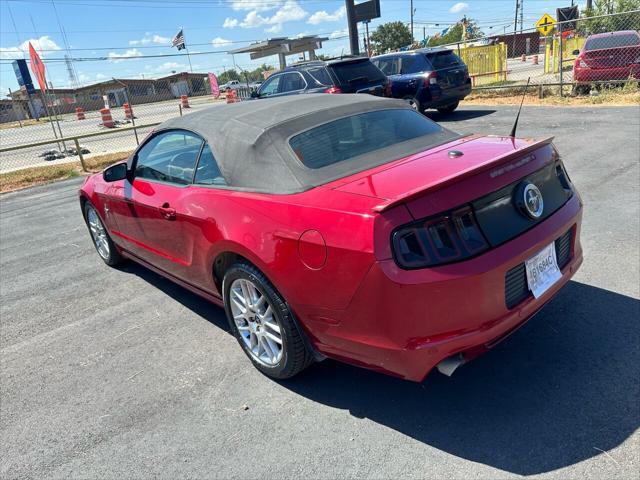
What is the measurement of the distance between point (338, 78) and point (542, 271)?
933 cm

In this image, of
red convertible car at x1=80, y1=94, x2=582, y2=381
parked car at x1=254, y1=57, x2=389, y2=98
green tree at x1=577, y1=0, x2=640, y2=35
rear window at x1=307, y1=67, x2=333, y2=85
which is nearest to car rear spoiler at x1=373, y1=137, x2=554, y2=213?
red convertible car at x1=80, y1=94, x2=582, y2=381

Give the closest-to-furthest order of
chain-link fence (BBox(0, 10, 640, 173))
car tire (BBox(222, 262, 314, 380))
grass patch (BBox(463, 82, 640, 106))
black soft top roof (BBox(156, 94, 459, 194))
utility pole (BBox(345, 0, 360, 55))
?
car tire (BBox(222, 262, 314, 380))
black soft top roof (BBox(156, 94, 459, 194))
grass patch (BBox(463, 82, 640, 106))
chain-link fence (BBox(0, 10, 640, 173))
utility pole (BBox(345, 0, 360, 55))

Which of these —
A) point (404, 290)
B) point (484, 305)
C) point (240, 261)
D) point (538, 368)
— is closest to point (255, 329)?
point (240, 261)

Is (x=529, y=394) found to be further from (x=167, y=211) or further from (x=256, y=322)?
(x=167, y=211)

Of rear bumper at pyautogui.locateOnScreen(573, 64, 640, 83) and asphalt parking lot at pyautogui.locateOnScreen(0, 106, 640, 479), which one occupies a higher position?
rear bumper at pyautogui.locateOnScreen(573, 64, 640, 83)

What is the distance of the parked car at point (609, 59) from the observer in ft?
43.7

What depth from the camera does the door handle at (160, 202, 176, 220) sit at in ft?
11.3

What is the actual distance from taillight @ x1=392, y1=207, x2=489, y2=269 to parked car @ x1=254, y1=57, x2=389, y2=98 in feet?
30.3

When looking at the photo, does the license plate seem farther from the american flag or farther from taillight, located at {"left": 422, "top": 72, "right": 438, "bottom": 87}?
the american flag

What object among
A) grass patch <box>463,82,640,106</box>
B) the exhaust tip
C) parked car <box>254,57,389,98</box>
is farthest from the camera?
grass patch <box>463,82,640,106</box>

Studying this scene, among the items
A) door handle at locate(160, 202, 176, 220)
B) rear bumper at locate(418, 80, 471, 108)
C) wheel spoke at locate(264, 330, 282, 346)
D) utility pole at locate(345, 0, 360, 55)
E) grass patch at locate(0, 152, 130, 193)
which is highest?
utility pole at locate(345, 0, 360, 55)

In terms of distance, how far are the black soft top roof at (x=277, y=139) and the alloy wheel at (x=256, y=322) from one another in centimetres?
61

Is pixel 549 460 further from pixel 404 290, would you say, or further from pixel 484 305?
pixel 404 290

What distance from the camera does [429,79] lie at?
12695mm
